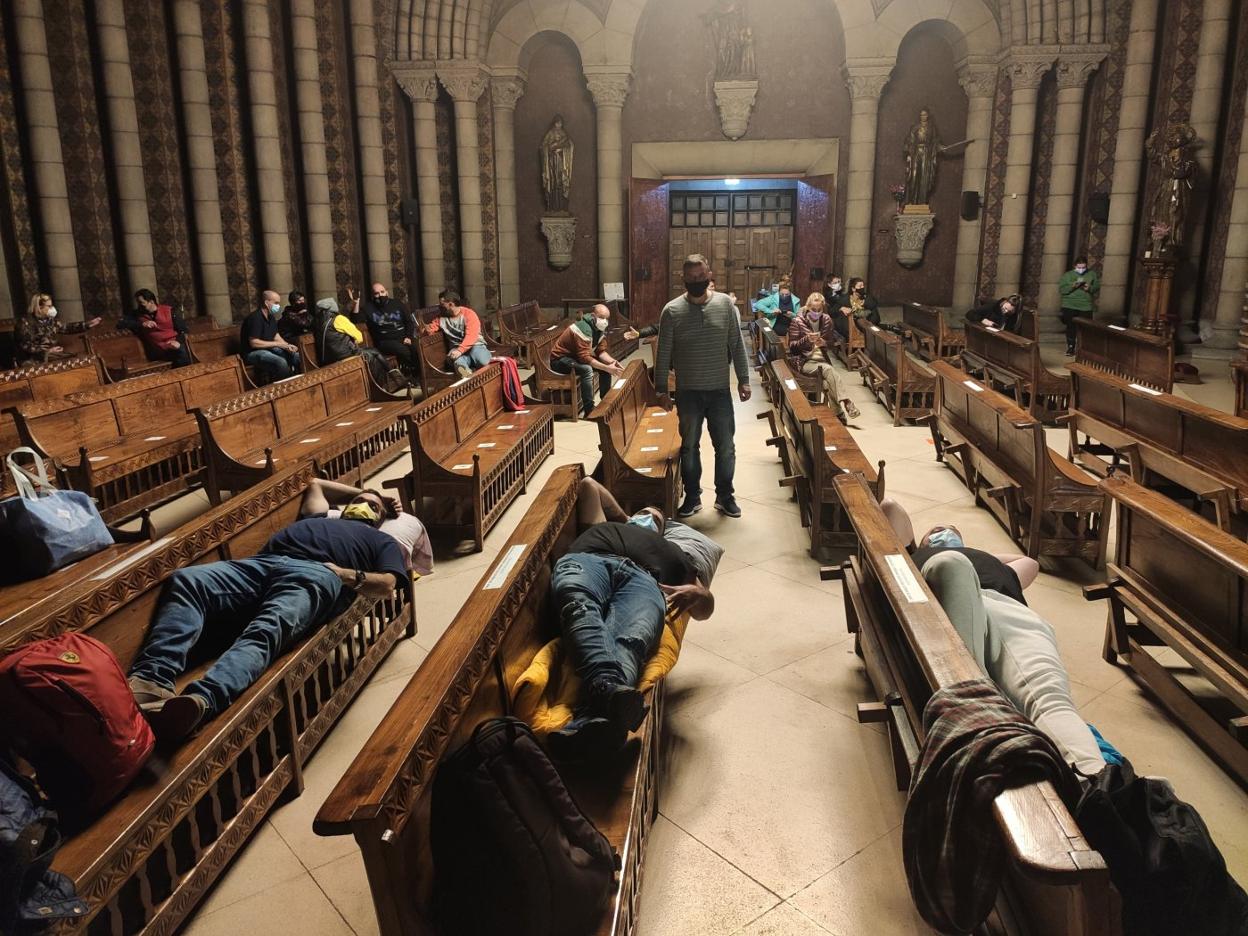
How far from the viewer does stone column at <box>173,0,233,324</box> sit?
1162cm

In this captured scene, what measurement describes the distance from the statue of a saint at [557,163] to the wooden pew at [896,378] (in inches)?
300

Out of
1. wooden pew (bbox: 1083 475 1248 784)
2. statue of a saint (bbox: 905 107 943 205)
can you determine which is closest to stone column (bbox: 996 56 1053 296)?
statue of a saint (bbox: 905 107 943 205)

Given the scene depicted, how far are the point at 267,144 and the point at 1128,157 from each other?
12.9 meters

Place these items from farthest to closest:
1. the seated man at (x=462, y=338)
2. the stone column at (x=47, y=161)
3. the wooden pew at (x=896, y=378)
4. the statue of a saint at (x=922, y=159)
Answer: the statue of a saint at (x=922, y=159) → the seated man at (x=462, y=338) → the stone column at (x=47, y=161) → the wooden pew at (x=896, y=378)

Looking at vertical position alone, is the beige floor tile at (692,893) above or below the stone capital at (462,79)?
below

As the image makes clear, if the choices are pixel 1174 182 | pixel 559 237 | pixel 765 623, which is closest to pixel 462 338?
pixel 765 623

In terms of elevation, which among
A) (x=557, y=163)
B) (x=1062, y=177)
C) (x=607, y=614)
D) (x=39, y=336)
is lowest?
(x=607, y=614)

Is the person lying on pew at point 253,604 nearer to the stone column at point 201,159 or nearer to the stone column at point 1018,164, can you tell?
the stone column at point 201,159

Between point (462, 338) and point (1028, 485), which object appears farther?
point (462, 338)

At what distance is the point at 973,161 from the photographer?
16.0 m

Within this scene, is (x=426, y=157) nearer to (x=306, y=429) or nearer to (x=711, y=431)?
(x=306, y=429)

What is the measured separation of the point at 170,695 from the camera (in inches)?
115

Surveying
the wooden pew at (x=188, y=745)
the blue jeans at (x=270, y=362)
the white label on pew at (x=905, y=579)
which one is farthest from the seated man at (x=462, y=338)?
the white label on pew at (x=905, y=579)

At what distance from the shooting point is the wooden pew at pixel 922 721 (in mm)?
1591
